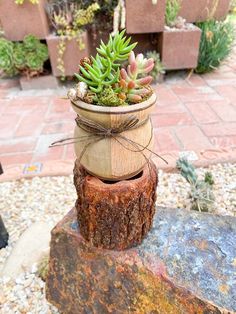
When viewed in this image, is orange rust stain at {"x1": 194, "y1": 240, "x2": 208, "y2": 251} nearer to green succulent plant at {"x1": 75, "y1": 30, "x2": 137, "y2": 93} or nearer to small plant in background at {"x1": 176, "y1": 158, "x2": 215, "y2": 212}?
small plant in background at {"x1": 176, "y1": 158, "x2": 215, "y2": 212}

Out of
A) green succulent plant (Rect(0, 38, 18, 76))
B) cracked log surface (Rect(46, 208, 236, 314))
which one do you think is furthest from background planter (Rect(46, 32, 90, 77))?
cracked log surface (Rect(46, 208, 236, 314))

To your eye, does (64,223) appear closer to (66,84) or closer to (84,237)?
(84,237)

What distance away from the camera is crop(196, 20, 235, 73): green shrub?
3.70 m

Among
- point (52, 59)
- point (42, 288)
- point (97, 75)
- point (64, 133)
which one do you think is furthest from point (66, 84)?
point (97, 75)

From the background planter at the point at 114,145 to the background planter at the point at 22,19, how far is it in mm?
2772

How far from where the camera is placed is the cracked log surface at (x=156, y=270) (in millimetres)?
1061

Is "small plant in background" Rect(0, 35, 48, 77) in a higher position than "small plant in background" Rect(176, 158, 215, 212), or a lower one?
higher

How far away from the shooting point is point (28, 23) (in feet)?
11.0

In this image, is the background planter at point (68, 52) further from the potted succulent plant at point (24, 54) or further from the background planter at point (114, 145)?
the background planter at point (114, 145)

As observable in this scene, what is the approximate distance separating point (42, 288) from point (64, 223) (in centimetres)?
46

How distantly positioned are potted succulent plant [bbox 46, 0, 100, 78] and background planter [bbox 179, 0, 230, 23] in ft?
3.43

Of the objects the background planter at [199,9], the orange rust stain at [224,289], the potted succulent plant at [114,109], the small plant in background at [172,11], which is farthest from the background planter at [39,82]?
the orange rust stain at [224,289]

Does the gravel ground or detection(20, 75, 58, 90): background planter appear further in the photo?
detection(20, 75, 58, 90): background planter

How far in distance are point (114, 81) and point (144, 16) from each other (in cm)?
272
